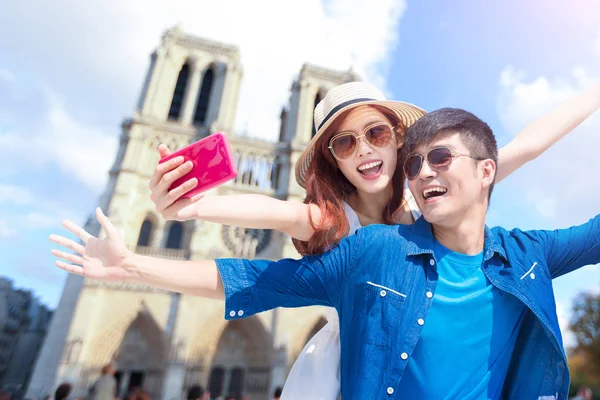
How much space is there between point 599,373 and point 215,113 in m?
22.6

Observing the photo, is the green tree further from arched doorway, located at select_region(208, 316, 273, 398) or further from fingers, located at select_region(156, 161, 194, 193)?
fingers, located at select_region(156, 161, 194, 193)

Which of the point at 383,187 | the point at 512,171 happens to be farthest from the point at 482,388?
the point at 512,171

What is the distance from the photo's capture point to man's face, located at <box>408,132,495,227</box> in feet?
4.25

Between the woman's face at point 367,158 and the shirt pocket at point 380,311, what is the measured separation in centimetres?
59

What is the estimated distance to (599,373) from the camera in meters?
19.2

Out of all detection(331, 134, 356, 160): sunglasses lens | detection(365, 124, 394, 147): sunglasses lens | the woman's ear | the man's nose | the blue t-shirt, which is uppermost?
the woman's ear

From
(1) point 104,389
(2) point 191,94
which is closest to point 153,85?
(2) point 191,94

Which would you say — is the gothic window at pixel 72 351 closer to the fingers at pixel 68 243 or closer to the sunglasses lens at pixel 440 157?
the fingers at pixel 68 243

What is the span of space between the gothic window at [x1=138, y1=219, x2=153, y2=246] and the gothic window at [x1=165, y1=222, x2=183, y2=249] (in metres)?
0.79

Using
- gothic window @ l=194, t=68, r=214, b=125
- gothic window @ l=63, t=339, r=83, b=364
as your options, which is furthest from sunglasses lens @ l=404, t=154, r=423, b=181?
gothic window @ l=194, t=68, r=214, b=125

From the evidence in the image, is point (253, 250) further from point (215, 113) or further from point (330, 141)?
point (330, 141)

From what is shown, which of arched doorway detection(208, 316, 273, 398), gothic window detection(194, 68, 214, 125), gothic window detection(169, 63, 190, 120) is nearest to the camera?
arched doorway detection(208, 316, 273, 398)

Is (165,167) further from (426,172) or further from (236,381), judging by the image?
(236,381)

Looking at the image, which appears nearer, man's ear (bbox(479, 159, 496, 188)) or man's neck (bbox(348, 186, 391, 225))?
man's ear (bbox(479, 159, 496, 188))
